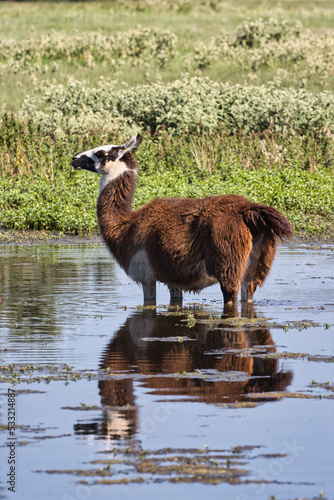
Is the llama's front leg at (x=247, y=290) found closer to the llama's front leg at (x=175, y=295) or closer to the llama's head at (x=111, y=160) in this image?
the llama's front leg at (x=175, y=295)

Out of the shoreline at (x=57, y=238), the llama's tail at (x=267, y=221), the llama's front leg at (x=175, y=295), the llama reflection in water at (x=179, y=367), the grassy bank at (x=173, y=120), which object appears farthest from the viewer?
the grassy bank at (x=173, y=120)

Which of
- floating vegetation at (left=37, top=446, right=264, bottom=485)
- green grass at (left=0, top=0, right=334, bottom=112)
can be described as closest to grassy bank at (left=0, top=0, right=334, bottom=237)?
green grass at (left=0, top=0, right=334, bottom=112)

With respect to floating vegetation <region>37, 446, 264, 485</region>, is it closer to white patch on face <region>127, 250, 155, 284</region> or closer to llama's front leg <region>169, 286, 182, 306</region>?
white patch on face <region>127, 250, 155, 284</region>

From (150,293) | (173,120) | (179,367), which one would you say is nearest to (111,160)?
(150,293)

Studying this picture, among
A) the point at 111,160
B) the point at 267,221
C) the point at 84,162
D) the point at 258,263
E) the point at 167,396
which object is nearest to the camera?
the point at 167,396

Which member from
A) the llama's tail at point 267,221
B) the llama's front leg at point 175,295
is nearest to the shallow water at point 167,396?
the llama's front leg at point 175,295

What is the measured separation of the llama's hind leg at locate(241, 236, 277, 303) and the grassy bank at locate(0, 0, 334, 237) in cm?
622

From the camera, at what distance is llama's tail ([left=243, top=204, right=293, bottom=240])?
835cm

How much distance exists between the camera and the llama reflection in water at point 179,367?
5.20m

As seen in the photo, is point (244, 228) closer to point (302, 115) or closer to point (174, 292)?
point (174, 292)

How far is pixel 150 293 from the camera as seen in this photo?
9.41 m

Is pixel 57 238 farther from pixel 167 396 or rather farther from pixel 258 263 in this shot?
pixel 167 396

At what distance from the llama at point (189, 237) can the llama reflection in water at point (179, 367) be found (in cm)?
74

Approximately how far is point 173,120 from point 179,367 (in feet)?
53.5
